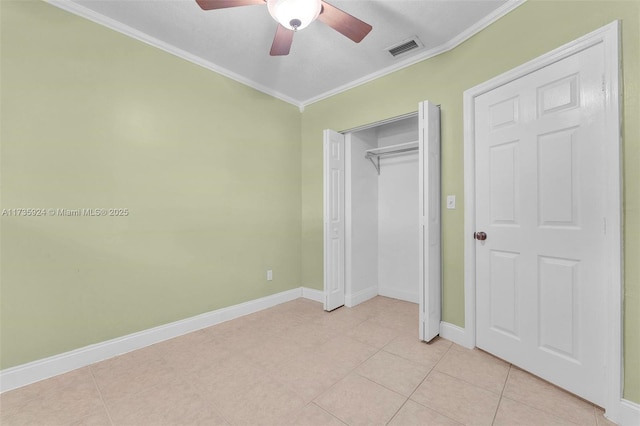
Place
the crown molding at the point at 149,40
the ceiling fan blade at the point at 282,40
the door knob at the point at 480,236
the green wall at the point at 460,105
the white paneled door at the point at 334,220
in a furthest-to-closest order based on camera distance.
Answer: the white paneled door at the point at 334,220 < the door knob at the point at 480,236 < the crown molding at the point at 149,40 < the ceiling fan blade at the point at 282,40 < the green wall at the point at 460,105

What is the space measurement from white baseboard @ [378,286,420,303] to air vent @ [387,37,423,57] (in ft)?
9.37

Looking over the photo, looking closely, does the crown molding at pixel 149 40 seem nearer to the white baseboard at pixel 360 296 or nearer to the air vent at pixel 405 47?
the air vent at pixel 405 47

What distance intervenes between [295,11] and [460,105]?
1.71 m

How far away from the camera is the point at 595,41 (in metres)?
1.57

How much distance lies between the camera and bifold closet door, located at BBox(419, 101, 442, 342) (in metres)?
2.35

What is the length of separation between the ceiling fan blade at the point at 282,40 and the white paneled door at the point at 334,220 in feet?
4.10

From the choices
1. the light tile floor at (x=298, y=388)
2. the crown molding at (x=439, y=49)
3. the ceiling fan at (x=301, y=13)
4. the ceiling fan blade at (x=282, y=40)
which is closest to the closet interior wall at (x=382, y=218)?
the crown molding at (x=439, y=49)

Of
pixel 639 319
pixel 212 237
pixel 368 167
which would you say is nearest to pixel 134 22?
pixel 212 237

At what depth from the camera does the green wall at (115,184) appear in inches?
72.2

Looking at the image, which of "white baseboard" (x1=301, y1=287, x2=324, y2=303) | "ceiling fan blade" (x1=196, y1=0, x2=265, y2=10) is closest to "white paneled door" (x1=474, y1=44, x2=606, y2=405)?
"white baseboard" (x1=301, y1=287, x2=324, y2=303)

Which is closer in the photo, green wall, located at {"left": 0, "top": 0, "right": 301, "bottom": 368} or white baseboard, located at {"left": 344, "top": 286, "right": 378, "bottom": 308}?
green wall, located at {"left": 0, "top": 0, "right": 301, "bottom": 368}

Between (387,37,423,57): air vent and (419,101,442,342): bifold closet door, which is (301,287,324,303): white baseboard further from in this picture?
(387,37,423,57): air vent

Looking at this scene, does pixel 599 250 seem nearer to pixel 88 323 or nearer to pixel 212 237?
pixel 212 237

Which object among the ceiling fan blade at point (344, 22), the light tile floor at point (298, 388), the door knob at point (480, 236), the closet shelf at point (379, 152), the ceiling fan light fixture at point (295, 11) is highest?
the ceiling fan blade at point (344, 22)
